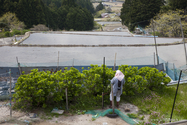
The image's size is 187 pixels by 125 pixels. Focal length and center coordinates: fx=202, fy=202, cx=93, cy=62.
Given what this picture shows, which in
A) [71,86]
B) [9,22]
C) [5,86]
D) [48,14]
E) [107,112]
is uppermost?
[48,14]

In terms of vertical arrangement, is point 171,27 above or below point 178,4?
below

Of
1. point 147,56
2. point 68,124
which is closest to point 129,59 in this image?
point 147,56

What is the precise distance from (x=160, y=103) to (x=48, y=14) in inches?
1494

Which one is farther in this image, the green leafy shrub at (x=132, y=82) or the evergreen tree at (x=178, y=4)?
the evergreen tree at (x=178, y=4)

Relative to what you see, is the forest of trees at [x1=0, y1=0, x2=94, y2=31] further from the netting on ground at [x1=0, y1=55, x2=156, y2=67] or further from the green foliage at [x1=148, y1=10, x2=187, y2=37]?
the netting on ground at [x1=0, y1=55, x2=156, y2=67]

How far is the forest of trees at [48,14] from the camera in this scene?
34938mm

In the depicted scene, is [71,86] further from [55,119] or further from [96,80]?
[55,119]

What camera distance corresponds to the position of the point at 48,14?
4103 centimetres

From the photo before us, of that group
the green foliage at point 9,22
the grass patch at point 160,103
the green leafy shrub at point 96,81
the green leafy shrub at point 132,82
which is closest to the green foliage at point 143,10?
the green foliage at point 9,22

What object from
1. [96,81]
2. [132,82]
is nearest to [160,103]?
[132,82]

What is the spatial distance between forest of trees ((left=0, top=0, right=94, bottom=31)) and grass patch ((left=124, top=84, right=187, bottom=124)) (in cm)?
3175

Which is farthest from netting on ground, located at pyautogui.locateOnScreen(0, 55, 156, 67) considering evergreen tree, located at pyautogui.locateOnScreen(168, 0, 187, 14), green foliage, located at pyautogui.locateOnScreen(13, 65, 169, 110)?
evergreen tree, located at pyautogui.locateOnScreen(168, 0, 187, 14)

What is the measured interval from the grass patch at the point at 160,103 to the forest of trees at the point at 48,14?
104ft

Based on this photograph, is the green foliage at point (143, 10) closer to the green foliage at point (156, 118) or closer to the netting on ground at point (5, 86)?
the netting on ground at point (5, 86)
